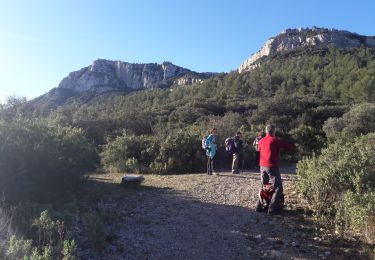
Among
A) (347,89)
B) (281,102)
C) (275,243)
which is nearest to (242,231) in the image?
(275,243)

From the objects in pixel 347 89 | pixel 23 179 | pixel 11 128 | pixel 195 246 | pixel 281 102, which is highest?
pixel 347 89

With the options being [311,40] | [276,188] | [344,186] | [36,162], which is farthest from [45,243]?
[311,40]

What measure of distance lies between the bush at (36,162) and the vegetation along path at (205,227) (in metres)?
1.13

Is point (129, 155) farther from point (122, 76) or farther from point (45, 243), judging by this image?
point (122, 76)

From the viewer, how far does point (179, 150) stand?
1712 cm

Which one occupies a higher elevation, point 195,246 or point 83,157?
point 83,157

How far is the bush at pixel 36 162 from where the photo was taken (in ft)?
28.0

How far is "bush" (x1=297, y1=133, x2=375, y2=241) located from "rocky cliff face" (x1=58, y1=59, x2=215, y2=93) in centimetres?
11168

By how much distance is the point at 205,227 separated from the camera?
315 inches

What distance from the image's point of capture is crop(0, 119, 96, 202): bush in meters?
8.54

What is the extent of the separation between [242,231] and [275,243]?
76 cm

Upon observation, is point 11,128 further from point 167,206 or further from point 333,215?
point 333,215

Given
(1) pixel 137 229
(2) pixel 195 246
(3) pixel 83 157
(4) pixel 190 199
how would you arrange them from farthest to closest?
(3) pixel 83 157 < (4) pixel 190 199 < (1) pixel 137 229 < (2) pixel 195 246

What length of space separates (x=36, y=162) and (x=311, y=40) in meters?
98.4
